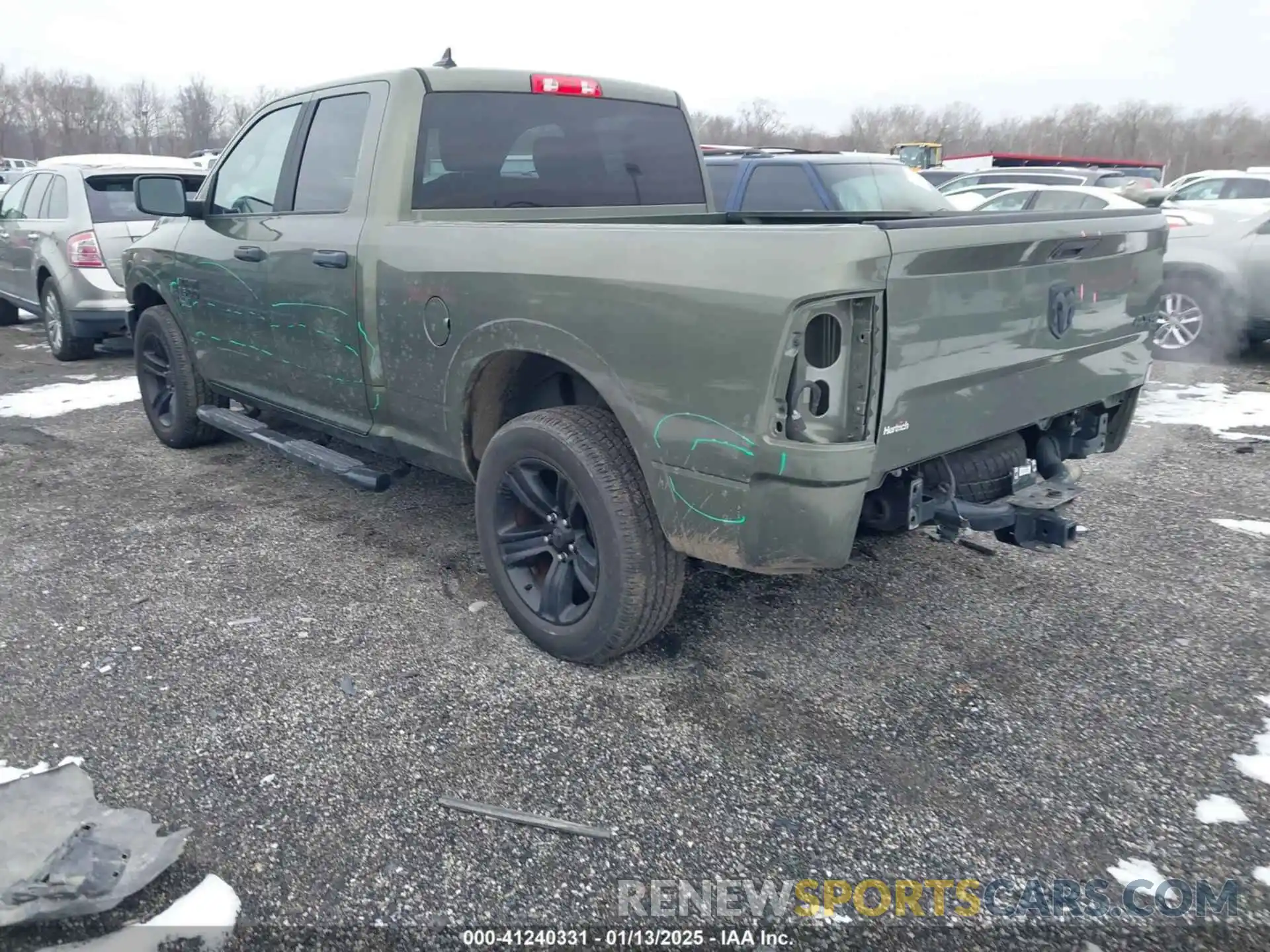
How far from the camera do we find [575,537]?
3.07 meters

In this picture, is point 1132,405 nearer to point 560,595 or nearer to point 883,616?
point 883,616

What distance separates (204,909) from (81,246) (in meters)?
7.39

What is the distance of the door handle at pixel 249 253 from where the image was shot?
416 centimetres

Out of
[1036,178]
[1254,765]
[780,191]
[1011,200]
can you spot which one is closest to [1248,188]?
[1036,178]

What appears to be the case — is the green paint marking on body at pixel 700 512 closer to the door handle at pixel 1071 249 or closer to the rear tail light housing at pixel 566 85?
the door handle at pixel 1071 249

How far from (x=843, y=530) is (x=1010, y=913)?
3.14ft

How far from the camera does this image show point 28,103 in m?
75.9

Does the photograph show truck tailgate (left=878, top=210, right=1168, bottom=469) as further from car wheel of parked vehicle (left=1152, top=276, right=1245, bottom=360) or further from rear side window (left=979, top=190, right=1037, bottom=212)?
rear side window (left=979, top=190, right=1037, bottom=212)

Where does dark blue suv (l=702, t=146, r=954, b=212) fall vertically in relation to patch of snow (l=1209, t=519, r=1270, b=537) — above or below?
above

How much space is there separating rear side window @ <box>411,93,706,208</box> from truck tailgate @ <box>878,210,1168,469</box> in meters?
1.72

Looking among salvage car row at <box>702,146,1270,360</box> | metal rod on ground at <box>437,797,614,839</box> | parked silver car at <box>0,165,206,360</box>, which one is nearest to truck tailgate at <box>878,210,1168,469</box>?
metal rod on ground at <box>437,797,614,839</box>

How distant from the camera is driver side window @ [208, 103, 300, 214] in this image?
169 inches

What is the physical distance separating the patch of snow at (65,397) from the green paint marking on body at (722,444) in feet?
17.3

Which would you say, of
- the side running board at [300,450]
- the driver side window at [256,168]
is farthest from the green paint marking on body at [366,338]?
the driver side window at [256,168]
